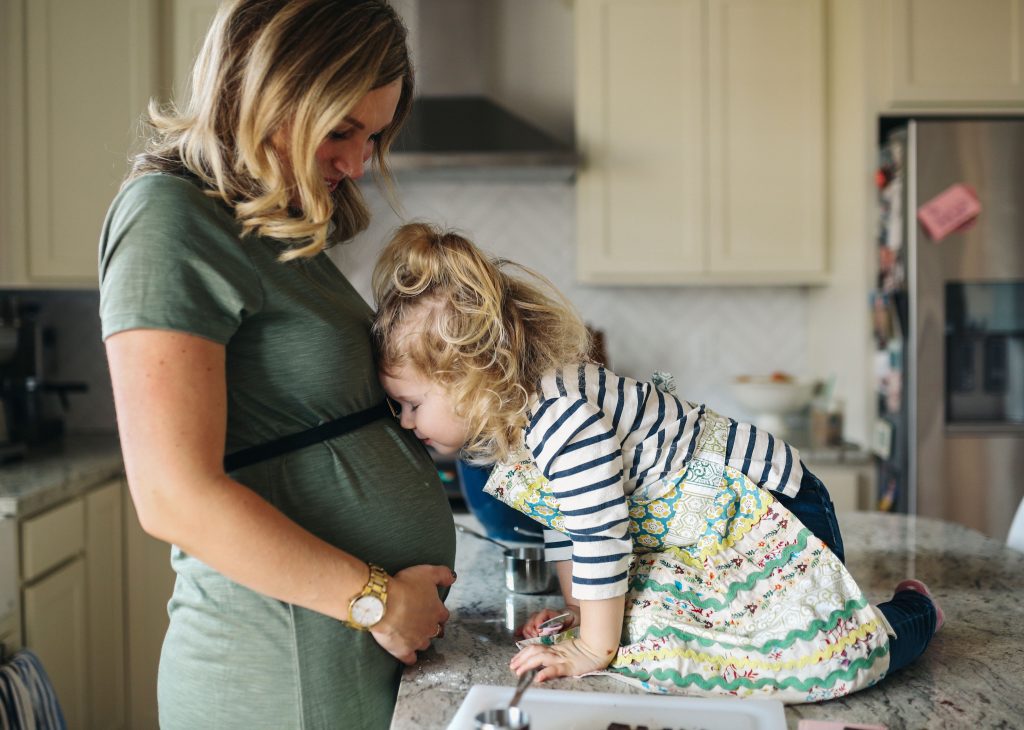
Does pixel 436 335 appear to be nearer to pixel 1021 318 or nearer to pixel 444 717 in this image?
pixel 444 717

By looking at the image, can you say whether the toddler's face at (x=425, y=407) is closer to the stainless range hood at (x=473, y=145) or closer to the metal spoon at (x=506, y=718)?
the metal spoon at (x=506, y=718)

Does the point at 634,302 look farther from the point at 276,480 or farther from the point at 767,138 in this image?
the point at 276,480

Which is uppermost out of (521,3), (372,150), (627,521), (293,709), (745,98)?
(521,3)

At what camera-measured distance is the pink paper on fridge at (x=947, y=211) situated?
2.43 metres

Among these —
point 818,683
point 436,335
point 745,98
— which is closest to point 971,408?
point 745,98

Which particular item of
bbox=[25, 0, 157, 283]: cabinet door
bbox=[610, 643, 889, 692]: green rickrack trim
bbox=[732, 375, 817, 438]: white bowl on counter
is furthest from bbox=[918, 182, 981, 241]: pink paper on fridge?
bbox=[25, 0, 157, 283]: cabinet door

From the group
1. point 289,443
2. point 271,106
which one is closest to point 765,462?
point 289,443

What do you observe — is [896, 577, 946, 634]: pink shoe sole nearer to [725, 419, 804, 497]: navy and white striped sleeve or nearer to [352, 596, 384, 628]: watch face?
[725, 419, 804, 497]: navy and white striped sleeve

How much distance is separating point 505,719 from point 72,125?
2453mm

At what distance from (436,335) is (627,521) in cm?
31

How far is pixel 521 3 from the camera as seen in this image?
10.4ft

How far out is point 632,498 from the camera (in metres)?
1.07

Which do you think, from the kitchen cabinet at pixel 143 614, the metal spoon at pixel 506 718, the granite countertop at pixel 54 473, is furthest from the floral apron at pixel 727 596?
the kitchen cabinet at pixel 143 614

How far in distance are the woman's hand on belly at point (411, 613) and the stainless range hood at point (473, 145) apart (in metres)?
1.91
